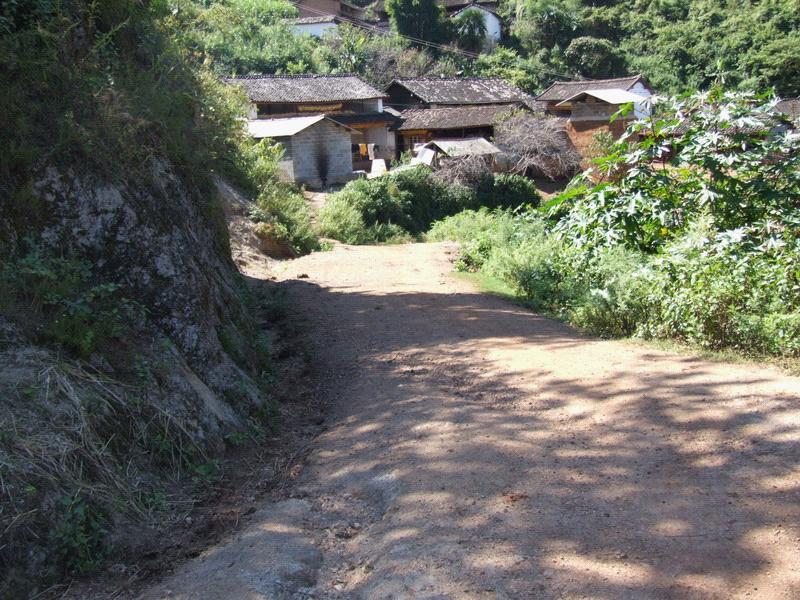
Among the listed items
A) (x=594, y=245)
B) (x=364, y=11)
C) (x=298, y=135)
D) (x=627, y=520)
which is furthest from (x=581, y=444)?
(x=364, y=11)

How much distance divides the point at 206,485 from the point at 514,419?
2.40 metres

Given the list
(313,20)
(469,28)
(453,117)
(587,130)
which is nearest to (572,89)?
(587,130)

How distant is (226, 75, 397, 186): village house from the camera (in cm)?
3338

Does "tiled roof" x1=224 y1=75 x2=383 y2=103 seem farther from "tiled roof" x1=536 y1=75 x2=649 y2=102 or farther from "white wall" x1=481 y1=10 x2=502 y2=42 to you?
"white wall" x1=481 y1=10 x2=502 y2=42

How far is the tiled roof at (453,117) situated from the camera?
4084 centimetres

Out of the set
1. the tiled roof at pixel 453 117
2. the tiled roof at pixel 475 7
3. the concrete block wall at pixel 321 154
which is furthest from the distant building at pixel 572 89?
the tiled roof at pixel 475 7

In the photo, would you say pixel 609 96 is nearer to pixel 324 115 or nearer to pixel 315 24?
pixel 324 115

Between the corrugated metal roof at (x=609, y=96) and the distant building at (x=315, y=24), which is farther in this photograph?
the distant building at (x=315, y=24)

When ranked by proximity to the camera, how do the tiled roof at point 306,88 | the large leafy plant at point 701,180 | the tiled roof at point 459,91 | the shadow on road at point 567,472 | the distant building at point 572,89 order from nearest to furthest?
the shadow on road at point 567,472 < the large leafy plant at point 701,180 < the tiled roof at point 306,88 < the distant building at point 572,89 < the tiled roof at point 459,91

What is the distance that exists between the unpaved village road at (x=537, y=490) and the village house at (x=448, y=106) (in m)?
34.6

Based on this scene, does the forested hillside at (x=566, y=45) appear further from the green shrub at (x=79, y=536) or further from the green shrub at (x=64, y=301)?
the green shrub at (x=79, y=536)

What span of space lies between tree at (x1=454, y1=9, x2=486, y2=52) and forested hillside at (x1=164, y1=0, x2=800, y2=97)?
9cm

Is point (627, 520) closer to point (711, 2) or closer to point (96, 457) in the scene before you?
point (96, 457)

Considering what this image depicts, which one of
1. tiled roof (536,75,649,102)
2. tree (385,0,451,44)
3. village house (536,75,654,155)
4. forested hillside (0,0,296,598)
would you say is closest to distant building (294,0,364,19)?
tree (385,0,451,44)
